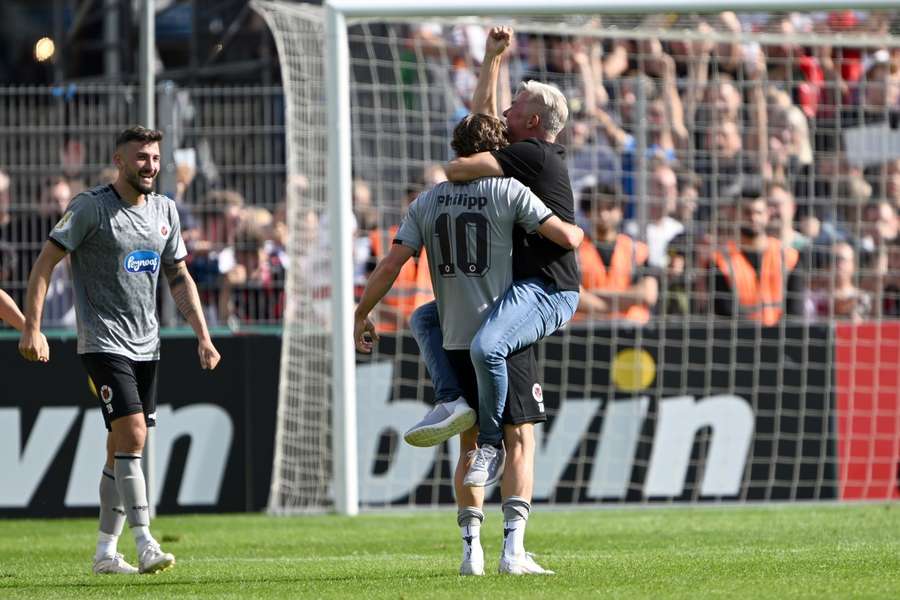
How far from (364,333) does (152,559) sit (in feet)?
4.99

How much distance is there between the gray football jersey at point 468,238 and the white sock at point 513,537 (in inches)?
32.1

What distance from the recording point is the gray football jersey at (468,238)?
23.5 ft

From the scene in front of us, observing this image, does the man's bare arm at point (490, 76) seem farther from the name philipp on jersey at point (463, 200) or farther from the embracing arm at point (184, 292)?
the embracing arm at point (184, 292)

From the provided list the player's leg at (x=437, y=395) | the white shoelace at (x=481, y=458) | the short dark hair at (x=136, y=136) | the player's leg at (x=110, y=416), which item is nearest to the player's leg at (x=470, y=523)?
the white shoelace at (x=481, y=458)

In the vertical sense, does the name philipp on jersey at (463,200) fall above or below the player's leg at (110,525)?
above

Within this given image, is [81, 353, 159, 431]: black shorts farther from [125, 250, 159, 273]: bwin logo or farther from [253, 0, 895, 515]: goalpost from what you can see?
[253, 0, 895, 515]: goalpost

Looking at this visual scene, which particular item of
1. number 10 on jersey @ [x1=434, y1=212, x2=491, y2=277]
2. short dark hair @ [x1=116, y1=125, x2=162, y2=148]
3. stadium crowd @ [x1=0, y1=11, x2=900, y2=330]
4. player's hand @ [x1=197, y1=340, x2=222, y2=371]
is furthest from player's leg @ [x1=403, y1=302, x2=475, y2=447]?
stadium crowd @ [x1=0, y1=11, x2=900, y2=330]

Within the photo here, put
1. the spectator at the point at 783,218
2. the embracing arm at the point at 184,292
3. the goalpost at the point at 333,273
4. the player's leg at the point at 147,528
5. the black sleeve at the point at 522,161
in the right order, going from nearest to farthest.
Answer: the black sleeve at the point at 522,161 → the player's leg at the point at 147,528 → the embracing arm at the point at 184,292 → the goalpost at the point at 333,273 → the spectator at the point at 783,218

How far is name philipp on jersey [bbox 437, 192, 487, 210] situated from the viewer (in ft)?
23.6

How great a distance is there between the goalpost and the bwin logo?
4.28 m

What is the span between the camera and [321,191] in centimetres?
1362

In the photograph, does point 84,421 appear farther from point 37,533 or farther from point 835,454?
point 835,454

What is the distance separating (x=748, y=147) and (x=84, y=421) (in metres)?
6.12

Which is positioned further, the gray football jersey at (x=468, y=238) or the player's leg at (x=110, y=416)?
the player's leg at (x=110, y=416)
